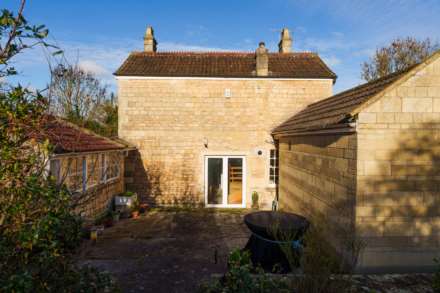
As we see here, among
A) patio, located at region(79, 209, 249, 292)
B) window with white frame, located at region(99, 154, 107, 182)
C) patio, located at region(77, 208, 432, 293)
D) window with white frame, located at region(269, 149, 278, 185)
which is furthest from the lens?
window with white frame, located at region(269, 149, 278, 185)

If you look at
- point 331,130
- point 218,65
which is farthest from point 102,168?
→ point 331,130

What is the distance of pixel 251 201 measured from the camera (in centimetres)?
1159

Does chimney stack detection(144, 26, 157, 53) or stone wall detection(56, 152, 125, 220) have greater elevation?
chimney stack detection(144, 26, 157, 53)

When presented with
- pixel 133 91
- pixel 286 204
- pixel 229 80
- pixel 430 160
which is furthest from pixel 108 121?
pixel 430 160

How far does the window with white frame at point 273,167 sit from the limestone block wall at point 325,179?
7.15 feet

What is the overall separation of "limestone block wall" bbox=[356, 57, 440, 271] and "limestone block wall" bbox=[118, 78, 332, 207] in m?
6.63

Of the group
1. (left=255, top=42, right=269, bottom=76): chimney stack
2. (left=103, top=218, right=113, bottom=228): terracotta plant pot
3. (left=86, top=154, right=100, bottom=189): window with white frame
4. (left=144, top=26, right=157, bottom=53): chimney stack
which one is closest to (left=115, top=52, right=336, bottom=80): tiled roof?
(left=255, top=42, right=269, bottom=76): chimney stack

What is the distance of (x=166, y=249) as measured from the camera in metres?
6.79

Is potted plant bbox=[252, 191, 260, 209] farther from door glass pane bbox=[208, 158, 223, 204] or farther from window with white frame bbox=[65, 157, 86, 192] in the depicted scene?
window with white frame bbox=[65, 157, 86, 192]

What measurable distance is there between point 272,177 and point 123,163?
7.23 meters

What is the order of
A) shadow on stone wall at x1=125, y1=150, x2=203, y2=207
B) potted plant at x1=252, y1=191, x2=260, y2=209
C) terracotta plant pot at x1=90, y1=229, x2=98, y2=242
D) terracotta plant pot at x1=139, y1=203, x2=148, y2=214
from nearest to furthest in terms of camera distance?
terracotta plant pot at x1=90, y1=229, x2=98, y2=242
terracotta plant pot at x1=139, y1=203, x2=148, y2=214
potted plant at x1=252, y1=191, x2=260, y2=209
shadow on stone wall at x1=125, y1=150, x2=203, y2=207

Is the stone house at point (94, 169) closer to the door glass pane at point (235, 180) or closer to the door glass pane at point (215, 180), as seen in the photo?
the door glass pane at point (215, 180)

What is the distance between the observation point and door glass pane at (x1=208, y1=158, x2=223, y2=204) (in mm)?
11703

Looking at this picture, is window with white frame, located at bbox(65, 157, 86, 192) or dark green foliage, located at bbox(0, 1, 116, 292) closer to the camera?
dark green foliage, located at bbox(0, 1, 116, 292)
